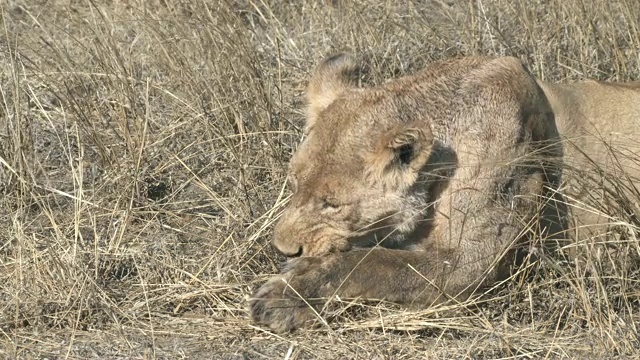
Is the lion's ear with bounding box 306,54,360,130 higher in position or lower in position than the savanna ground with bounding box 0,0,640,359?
higher

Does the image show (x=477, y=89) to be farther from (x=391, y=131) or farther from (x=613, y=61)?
(x=613, y=61)

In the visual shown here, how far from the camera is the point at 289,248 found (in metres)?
4.43

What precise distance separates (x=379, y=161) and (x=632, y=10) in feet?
8.54

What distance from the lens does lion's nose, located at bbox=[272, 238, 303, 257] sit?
442cm

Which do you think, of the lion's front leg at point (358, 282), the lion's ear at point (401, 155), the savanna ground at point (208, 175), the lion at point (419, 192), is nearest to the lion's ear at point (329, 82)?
the lion at point (419, 192)

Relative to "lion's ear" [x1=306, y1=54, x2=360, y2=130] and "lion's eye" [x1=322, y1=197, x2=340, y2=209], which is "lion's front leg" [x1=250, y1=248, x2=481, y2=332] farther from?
"lion's ear" [x1=306, y1=54, x2=360, y2=130]

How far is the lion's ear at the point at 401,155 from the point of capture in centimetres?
421

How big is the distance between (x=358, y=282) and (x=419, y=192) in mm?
395

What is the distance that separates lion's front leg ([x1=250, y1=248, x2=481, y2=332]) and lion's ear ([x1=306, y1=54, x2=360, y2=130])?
0.76m

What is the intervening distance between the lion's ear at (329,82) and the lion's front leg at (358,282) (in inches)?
30.0

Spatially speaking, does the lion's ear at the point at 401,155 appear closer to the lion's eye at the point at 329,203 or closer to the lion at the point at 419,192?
the lion at the point at 419,192

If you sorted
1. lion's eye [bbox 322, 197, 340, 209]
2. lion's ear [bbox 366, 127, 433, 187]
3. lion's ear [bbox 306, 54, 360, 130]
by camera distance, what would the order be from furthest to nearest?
lion's ear [bbox 306, 54, 360, 130] < lion's eye [bbox 322, 197, 340, 209] < lion's ear [bbox 366, 127, 433, 187]

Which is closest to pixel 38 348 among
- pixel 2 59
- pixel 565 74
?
pixel 2 59

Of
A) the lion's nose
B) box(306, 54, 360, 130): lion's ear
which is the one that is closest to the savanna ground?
the lion's nose
